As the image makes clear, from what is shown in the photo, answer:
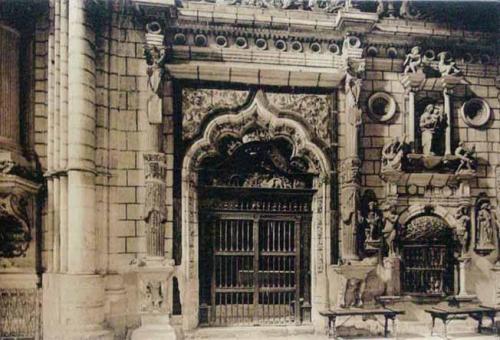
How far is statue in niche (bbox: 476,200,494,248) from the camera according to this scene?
330 inches

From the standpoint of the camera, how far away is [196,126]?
7.93m

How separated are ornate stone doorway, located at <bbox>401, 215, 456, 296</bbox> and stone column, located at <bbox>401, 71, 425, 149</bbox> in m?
1.54

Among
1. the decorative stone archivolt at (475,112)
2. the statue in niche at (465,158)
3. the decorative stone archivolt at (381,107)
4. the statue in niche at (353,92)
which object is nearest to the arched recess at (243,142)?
the statue in niche at (353,92)

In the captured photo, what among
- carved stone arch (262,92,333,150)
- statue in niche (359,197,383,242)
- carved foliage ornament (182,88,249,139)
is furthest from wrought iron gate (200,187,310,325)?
carved foliage ornament (182,88,249,139)

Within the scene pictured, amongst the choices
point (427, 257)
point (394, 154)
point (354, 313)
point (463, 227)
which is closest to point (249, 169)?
point (394, 154)

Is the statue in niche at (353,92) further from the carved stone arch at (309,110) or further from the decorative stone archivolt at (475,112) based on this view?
the decorative stone archivolt at (475,112)

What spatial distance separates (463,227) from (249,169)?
164 inches

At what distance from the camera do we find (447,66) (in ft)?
27.6

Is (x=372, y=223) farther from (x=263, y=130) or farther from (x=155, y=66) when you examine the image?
(x=155, y=66)

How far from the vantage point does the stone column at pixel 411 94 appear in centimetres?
833

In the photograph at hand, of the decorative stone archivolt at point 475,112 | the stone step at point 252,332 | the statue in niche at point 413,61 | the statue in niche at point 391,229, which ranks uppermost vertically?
the statue in niche at point 413,61

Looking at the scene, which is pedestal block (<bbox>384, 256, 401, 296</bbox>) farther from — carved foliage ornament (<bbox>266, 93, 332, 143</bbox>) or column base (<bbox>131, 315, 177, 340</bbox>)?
column base (<bbox>131, 315, 177, 340</bbox>)

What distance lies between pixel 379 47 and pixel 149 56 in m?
4.30

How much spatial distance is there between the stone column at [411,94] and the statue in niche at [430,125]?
24cm
